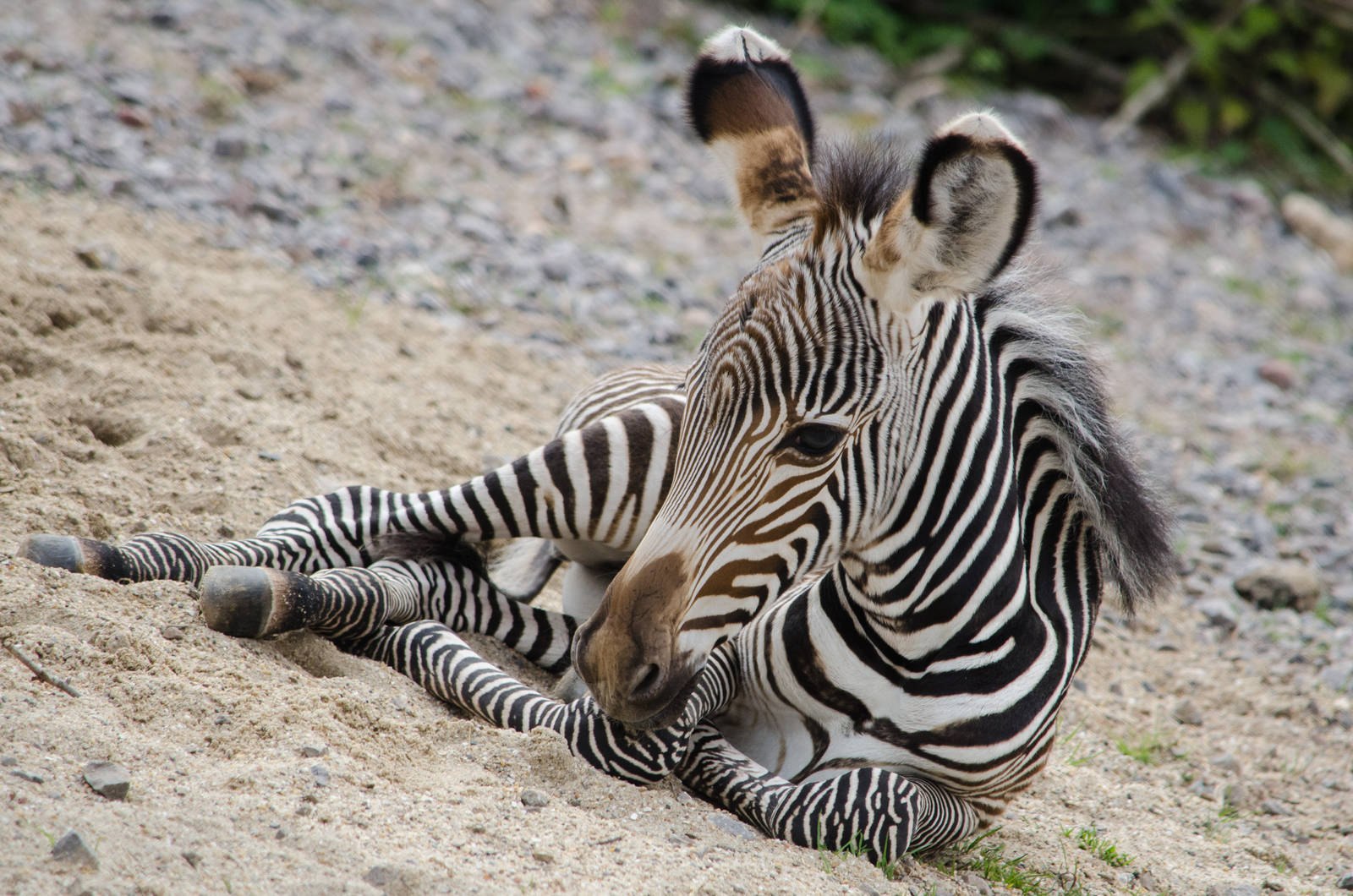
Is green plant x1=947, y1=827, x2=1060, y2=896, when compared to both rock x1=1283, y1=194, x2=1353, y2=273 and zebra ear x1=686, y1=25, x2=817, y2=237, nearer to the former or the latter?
zebra ear x1=686, y1=25, x2=817, y2=237

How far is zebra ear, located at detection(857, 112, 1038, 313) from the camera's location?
2.92m

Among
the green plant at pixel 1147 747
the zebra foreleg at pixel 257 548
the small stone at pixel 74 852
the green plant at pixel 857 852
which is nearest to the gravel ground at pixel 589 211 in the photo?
the green plant at pixel 1147 747

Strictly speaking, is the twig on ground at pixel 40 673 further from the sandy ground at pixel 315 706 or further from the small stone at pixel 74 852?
the small stone at pixel 74 852

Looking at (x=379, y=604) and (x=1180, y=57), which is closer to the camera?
(x=379, y=604)

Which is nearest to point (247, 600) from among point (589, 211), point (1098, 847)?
point (1098, 847)

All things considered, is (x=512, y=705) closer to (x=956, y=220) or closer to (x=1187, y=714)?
(x=956, y=220)

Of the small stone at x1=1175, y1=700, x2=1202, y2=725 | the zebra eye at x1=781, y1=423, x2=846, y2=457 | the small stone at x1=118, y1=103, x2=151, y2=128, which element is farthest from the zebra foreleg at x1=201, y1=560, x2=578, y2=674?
the small stone at x1=118, y1=103, x2=151, y2=128

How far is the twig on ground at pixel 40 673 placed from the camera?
3.25 meters

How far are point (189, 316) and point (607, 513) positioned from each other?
2829 mm

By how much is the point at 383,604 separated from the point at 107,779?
143 cm

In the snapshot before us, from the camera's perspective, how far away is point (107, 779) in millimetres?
2877

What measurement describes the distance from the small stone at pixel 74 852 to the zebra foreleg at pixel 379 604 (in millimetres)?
1187

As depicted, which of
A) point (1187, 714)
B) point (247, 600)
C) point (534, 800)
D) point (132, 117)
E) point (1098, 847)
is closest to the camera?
point (534, 800)

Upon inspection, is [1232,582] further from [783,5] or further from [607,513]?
[783,5]
